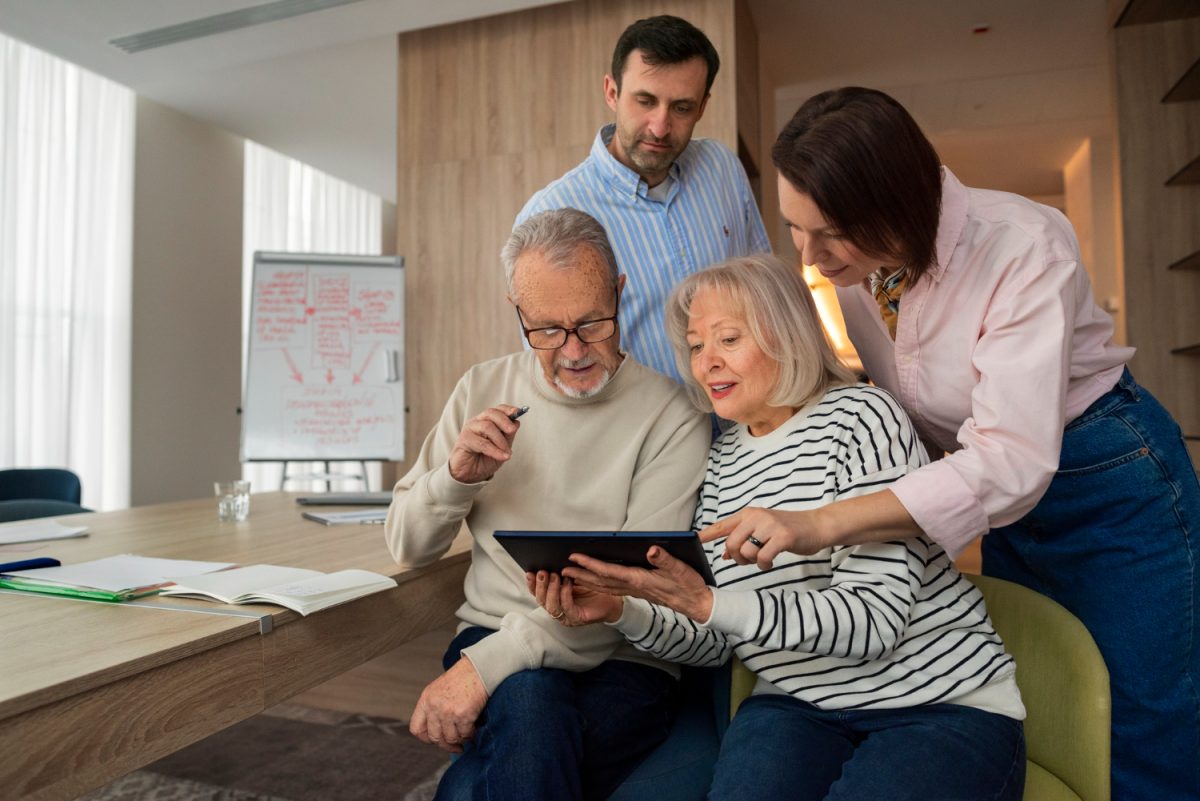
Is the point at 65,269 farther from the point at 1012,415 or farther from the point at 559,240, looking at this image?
the point at 1012,415

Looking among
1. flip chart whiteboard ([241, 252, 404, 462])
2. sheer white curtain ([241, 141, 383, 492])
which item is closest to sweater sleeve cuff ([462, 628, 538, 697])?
flip chart whiteboard ([241, 252, 404, 462])

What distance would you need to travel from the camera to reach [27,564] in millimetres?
1415

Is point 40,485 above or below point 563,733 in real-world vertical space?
above

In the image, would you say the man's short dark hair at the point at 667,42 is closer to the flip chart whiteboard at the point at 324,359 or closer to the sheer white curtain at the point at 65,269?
the flip chart whiteboard at the point at 324,359

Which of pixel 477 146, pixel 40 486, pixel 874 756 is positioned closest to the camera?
pixel 874 756

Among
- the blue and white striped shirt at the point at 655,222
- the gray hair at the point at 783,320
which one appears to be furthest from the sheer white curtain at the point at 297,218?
the gray hair at the point at 783,320

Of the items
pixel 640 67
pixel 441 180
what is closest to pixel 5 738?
pixel 640 67

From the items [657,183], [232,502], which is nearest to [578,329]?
[657,183]

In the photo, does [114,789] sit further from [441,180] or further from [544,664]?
[441,180]

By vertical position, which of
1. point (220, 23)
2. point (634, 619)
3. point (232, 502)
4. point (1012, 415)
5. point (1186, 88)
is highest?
point (220, 23)

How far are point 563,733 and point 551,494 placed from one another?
1.39 feet

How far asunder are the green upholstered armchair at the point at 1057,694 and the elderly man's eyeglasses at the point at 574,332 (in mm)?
756

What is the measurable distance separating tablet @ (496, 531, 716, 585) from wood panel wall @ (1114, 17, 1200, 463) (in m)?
4.00

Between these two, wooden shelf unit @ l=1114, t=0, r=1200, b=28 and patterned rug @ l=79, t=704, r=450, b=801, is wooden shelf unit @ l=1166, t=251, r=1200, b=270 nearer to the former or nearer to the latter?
wooden shelf unit @ l=1114, t=0, r=1200, b=28
